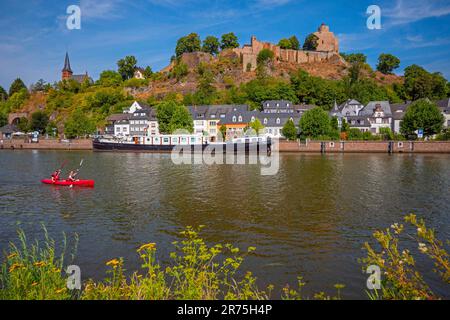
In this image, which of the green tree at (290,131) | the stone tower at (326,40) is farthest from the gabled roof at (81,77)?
the green tree at (290,131)

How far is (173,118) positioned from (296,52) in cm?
8316

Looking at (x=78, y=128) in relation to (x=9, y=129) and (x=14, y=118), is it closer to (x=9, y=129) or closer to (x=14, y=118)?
(x=9, y=129)

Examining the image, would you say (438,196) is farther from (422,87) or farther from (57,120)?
(57,120)

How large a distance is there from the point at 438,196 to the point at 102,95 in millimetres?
116751

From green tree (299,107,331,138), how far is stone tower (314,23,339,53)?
9103cm

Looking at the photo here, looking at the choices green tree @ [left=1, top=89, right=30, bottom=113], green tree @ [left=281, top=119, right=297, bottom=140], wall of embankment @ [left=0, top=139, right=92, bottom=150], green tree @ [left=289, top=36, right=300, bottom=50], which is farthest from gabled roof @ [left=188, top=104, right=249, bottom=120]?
green tree @ [left=1, top=89, right=30, bottom=113]

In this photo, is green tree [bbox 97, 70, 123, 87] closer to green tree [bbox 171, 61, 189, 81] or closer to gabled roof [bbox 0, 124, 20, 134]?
green tree [bbox 171, 61, 189, 81]

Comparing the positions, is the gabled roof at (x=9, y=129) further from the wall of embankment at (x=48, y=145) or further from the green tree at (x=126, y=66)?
the green tree at (x=126, y=66)

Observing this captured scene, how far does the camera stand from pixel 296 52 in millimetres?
146750

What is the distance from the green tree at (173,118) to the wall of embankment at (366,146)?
23031mm

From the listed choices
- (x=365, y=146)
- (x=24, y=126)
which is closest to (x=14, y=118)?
(x=24, y=126)

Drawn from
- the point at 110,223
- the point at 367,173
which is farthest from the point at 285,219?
the point at 367,173

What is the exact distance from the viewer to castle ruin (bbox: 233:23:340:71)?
136 m

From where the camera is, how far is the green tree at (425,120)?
71875 millimetres
